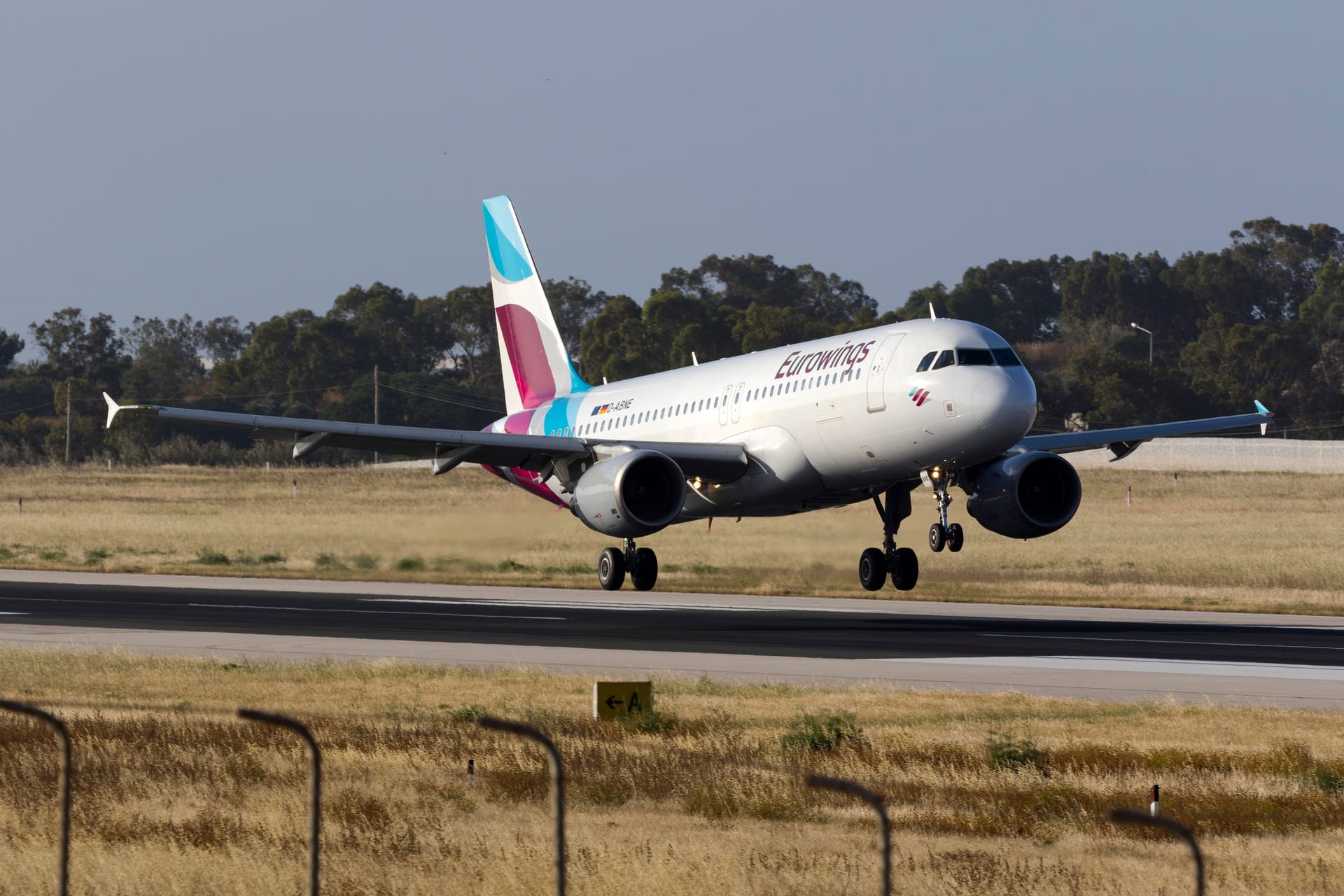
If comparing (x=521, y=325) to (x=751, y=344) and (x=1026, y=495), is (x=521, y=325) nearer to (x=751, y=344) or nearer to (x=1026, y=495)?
(x=1026, y=495)

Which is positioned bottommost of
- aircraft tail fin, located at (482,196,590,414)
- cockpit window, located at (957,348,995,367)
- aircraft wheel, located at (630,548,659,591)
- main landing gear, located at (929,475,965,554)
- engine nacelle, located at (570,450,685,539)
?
aircraft wheel, located at (630,548,659,591)

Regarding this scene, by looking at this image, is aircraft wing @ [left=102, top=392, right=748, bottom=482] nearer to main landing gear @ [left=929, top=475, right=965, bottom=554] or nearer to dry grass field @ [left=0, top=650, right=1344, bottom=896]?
main landing gear @ [left=929, top=475, right=965, bottom=554]

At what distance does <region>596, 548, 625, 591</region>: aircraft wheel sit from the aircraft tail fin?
8.26 metres

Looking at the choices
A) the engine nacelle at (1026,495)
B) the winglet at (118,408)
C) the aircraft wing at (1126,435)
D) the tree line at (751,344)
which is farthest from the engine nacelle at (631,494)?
the tree line at (751,344)

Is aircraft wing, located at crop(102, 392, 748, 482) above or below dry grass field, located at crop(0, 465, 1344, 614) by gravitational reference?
above

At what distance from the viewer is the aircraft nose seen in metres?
32.8

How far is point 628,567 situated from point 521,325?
1253 cm

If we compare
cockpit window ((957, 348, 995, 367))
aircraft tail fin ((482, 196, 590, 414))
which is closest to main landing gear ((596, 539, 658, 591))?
aircraft tail fin ((482, 196, 590, 414))

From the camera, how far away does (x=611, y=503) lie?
119ft

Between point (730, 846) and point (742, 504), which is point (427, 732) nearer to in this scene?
point (730, 846)

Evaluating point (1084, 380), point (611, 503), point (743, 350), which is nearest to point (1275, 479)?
point (1084, 380)

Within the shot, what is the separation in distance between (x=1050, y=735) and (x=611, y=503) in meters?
18.5

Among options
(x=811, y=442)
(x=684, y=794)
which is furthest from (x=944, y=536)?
(x=684, y=794)

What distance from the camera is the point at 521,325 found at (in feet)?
170
